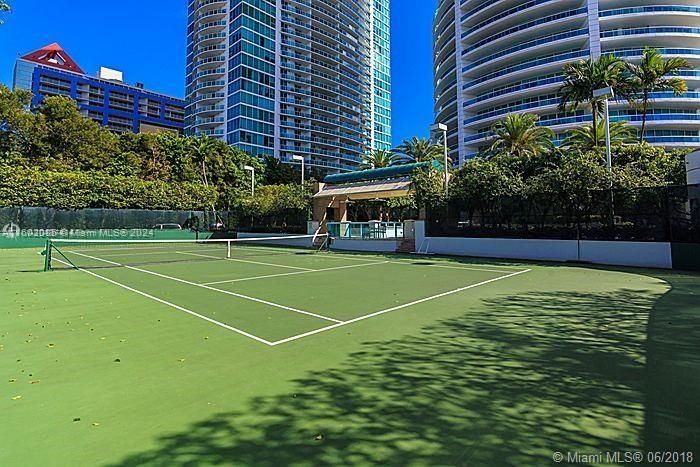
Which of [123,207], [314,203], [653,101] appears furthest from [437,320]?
[653,101]

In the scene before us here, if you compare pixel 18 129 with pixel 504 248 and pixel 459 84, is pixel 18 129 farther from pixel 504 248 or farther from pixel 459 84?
pixel 459 84

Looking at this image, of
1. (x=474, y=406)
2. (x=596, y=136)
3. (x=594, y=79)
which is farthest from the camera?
(x=596, y=136)

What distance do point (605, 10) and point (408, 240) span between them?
54.0 m

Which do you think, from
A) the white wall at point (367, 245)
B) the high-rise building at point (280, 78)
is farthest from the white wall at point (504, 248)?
the high-rise building at point (280, 78)

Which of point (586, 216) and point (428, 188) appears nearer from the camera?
point (586, 216)

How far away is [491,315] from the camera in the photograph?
7367 millimetres

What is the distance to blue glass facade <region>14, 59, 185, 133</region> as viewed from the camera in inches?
→ 4309

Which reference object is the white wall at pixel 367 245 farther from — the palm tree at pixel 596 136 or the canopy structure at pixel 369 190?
the palm tree at pixel 596 136

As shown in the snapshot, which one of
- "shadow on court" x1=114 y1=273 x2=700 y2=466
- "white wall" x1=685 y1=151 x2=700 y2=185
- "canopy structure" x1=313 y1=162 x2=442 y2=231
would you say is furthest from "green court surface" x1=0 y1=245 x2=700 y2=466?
"canopy structure" x1=313 y1=162 x2=442 y2=231

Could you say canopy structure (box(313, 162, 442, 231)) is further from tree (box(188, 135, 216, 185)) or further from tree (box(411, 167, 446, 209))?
tree (box(188, 135, 216, 185))

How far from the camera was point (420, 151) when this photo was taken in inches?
2020

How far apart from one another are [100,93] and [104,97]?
1446 mm

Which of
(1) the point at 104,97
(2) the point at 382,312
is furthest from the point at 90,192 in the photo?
(1) the point at 104,97

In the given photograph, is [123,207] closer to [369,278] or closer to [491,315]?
[369,278]
